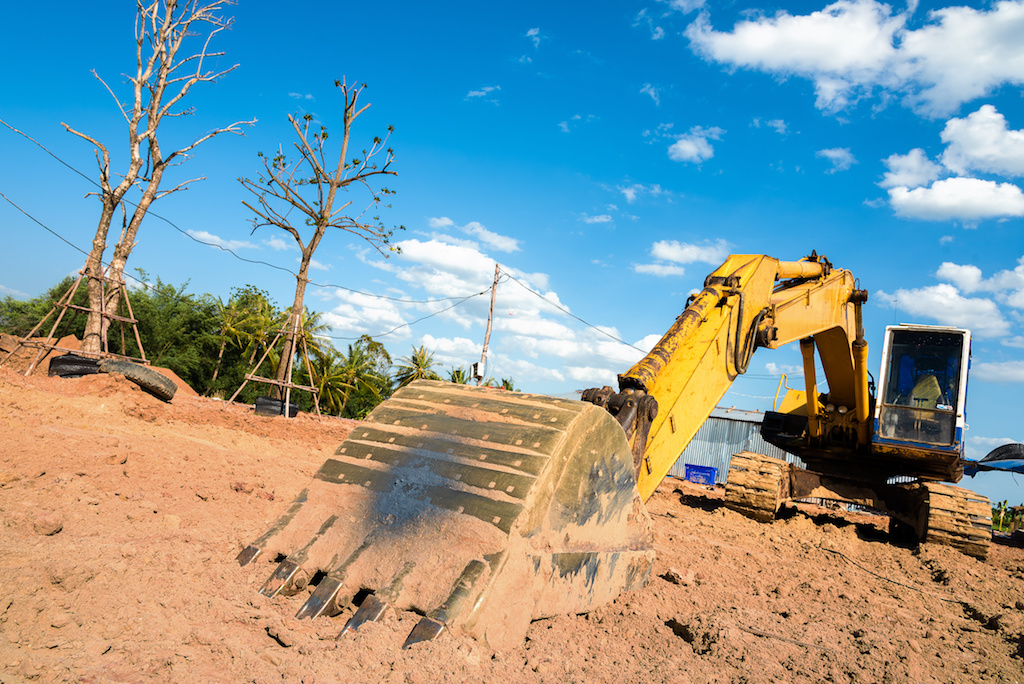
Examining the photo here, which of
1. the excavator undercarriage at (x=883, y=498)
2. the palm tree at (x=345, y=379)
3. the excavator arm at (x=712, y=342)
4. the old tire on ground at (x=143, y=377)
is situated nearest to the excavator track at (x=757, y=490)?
the excavator undercarriage at (x=883, y=498)

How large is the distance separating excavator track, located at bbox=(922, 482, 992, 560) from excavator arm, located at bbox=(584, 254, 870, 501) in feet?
9.38

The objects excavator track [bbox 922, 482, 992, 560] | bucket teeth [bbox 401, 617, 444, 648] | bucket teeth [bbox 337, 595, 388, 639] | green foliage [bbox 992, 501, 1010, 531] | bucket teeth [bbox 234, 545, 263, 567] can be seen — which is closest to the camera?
bucket teeth [bbox 401, 617, 444, 648]

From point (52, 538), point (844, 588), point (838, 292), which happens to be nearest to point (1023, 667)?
point (844, 588)

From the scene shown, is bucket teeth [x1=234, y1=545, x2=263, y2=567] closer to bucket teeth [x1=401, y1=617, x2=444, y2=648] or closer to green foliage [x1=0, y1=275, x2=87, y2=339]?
bucket teeth [x1=401, y1=617, x2=444, y2=648]

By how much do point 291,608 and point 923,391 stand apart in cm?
→ 869

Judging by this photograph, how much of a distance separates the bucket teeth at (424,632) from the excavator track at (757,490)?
6653mm

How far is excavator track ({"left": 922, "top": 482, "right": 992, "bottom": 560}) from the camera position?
7.41 metres

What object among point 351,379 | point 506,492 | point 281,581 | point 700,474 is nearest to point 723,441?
point 700,474

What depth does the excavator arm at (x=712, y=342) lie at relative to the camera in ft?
Answer: 12.4

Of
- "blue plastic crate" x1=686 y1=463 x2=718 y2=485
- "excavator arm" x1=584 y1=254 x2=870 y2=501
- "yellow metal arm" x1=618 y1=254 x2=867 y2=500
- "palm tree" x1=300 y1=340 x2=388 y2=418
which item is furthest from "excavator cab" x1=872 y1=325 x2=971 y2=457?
"palm tree" x1=300 y1=340 x2=388 y2=418

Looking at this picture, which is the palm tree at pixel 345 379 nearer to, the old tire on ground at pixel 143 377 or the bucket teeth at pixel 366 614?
the old tire on ground at pixel 143 377

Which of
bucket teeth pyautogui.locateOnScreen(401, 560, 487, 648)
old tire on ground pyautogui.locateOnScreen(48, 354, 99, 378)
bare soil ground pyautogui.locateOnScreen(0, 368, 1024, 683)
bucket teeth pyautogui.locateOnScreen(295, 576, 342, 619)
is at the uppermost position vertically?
old tire on ground pyautogui.locateOnScreen(48, 354, 99, 378)

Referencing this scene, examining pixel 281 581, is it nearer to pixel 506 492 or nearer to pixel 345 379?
pixel 506 492

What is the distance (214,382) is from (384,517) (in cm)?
3049
